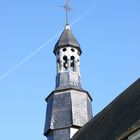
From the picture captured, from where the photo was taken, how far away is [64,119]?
61.8ft

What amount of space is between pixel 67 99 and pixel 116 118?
6.35m

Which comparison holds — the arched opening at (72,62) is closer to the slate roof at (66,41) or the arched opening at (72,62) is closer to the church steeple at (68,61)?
the church steeple at (68,61)

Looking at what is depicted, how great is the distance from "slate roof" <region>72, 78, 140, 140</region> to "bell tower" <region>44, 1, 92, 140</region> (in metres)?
2.08

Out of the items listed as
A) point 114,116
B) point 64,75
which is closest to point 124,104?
point 114,116

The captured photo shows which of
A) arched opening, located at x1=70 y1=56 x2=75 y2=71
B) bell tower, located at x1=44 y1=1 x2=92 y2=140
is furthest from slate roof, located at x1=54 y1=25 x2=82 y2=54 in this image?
arched opening, located at x1=70 y1=56 x2=75 y2=71

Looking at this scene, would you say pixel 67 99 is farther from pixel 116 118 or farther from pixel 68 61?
pixel 116 118

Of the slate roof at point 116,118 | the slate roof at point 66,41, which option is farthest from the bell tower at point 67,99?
the slate roof at point 116,118

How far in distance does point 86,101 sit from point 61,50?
3042 mm

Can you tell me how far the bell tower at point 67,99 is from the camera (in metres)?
18.7

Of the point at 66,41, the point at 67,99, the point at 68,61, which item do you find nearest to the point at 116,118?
the point at 67,99

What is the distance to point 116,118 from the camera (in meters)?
13.3

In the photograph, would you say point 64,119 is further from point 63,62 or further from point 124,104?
point 124,104

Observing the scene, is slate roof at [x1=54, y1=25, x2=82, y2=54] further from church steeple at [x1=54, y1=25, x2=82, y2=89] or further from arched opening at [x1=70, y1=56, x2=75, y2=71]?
arched opening at [x1=70, y1=56, x2=75, y2=71]

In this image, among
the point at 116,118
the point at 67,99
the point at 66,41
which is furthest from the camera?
the point at 66,41
